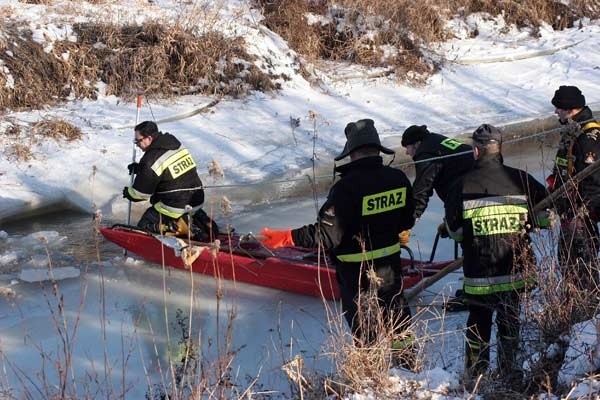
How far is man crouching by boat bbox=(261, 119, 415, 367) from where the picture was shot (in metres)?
4.64

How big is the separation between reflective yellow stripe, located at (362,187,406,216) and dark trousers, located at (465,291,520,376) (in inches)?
28.5

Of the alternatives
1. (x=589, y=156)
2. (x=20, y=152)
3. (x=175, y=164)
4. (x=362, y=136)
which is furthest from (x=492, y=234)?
(x=20, y=152)

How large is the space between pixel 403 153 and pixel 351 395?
794 centimetres

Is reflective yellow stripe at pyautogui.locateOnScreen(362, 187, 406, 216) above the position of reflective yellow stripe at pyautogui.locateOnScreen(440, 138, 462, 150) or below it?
below

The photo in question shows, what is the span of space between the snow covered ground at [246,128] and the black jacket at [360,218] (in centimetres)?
84

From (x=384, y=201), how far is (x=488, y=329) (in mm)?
1023

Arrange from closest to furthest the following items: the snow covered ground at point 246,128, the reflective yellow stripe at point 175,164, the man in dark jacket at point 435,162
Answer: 1. the man in dark jacket at point 435,162
2. the snow covered ground at point 246,128
3. the reflective yellow stripe at point 175,164

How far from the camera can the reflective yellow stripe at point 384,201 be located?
4.69m

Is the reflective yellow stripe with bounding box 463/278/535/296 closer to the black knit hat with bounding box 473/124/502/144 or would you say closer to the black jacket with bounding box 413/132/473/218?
the black knit hat with bounding box 473/124/502/144

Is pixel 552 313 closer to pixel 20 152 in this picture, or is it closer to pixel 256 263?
pixel 256 263

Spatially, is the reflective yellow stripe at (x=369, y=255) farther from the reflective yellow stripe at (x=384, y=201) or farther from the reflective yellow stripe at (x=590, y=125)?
the reflective yellow stripe at (x=590, y=125)

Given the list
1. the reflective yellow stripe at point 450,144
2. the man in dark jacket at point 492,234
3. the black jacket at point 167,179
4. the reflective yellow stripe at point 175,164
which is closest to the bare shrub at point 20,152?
the black jacket at point 167,179

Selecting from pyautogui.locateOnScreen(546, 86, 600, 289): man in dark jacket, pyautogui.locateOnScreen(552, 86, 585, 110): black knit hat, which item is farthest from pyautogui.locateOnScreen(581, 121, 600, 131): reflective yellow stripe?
pyautogui.locateOnScreen(552, 86, 585, 110): black knit hat

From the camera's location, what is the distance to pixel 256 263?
6.99 meters
